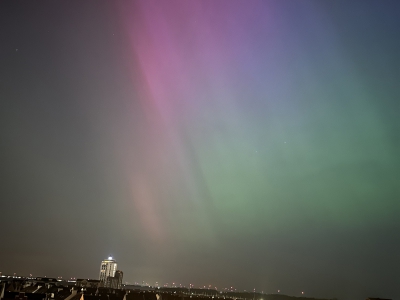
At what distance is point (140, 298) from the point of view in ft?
289

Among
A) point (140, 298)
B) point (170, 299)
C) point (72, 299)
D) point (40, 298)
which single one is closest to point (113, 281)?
point (170, 299)

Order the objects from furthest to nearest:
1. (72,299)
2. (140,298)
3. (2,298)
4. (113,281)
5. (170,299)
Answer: (113,281), (170,299), (140,298), (72,299), (2,298)

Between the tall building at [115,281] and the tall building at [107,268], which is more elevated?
the tall building at [107,268]

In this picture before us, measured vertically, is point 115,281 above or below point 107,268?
below

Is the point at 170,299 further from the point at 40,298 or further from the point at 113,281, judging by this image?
the point at 113,281

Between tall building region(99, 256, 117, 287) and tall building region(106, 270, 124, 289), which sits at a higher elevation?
tall building region(99, 256, 117, 287)

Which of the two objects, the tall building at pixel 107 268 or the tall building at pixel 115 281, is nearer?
the tall building at pixel 115 281

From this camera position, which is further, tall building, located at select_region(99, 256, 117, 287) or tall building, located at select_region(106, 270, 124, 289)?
tall building, located at select_region(99, 256, 117, 287)

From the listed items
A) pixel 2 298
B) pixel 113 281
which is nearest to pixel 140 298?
pixel 2 298

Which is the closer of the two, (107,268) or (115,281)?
(115,281)

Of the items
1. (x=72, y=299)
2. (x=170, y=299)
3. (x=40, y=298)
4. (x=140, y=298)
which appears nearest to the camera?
(x=40, y=298)

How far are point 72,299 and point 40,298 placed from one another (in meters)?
17.5

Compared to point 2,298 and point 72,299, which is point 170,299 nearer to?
point 72,299

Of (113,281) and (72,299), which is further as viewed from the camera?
(113,281)
